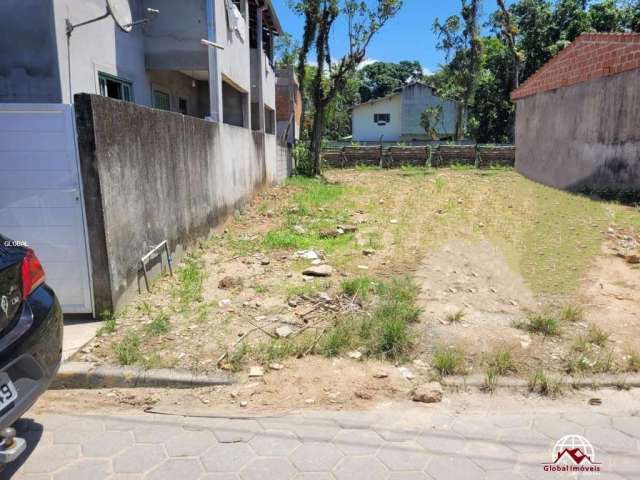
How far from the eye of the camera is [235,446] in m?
2.60

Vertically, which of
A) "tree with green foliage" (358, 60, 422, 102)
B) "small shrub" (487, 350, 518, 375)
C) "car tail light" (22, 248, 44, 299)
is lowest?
"small shrub" (487, 350, 518, 375)

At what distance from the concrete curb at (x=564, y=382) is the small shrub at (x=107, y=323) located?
265cm

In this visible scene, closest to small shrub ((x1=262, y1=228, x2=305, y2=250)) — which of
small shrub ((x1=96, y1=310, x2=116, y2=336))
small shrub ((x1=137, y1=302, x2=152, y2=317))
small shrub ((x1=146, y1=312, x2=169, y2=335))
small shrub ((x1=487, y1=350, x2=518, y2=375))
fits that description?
small shrub ((x1=137, y1=302, x2=152, y2=317))

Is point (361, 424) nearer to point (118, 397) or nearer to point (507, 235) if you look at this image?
point (118, 397)

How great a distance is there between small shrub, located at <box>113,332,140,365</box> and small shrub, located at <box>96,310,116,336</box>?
7.2 inches

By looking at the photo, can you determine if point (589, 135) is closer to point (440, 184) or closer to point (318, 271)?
point (440, 184)

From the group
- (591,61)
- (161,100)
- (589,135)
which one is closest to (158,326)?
(161,100)

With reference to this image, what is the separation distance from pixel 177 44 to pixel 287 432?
7.86m

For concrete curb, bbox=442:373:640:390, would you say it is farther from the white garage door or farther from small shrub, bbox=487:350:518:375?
the white garage door

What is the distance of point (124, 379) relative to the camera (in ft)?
10.7

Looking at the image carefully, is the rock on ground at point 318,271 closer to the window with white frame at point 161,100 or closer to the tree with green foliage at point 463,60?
the window with white frame at point 161,100

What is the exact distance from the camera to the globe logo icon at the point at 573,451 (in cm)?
248

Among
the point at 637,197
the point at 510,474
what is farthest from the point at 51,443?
the point at 637,197

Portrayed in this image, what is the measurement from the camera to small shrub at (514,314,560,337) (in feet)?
13.0
